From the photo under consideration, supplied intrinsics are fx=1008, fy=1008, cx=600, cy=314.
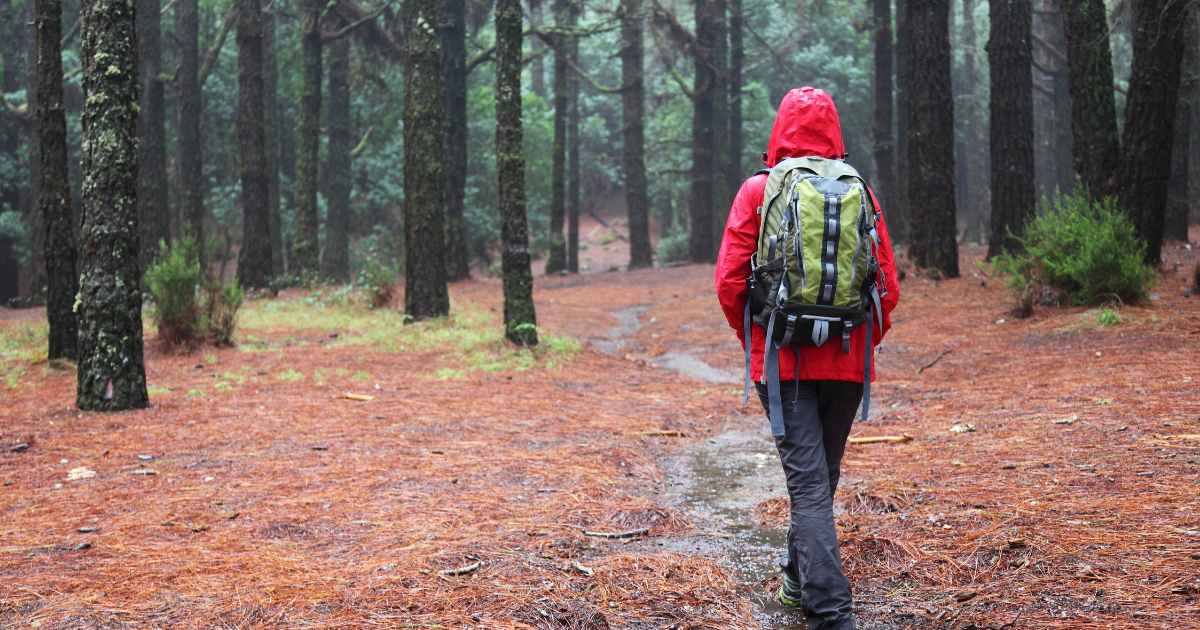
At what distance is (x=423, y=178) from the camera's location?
1384 centimetres

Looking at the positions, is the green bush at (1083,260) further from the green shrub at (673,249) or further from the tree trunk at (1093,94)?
the green shrub at (673,249)

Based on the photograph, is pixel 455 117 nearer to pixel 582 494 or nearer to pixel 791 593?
pixel 582 494

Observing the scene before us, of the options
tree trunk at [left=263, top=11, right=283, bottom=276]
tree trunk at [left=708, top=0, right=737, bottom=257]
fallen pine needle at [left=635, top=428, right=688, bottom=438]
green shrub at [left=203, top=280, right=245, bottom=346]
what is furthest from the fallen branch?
tree trunk at [left=263, top=11, right=283, bottom=276]

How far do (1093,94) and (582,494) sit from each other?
9243 millimetres

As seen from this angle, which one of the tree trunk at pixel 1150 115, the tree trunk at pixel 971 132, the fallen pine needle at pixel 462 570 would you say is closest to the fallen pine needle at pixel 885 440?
the fallen pine needle at pixel 462 570

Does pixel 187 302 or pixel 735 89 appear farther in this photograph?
pixel 735 89

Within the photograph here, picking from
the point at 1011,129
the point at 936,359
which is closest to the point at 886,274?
the point at 936,359

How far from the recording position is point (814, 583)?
12.3 ft

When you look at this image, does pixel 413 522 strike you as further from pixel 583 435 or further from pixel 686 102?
pixel 686 102

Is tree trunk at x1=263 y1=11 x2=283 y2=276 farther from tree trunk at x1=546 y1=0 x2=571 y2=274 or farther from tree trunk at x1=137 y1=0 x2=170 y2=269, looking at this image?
tree trunk at x1=546 y1=0 x2=571 y2=274

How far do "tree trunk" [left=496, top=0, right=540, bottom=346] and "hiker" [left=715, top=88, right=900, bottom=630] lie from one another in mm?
7431

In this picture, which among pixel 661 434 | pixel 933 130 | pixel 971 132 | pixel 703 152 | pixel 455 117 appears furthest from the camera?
pixel 971 132

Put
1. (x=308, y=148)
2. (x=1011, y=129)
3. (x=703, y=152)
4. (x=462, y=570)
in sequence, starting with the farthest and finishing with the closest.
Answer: (x=703, y=152) < (x=308, y=148) < (x=1011, y=129) < (x=462, y=570)

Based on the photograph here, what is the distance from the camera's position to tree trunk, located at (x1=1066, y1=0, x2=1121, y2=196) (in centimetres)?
1162
